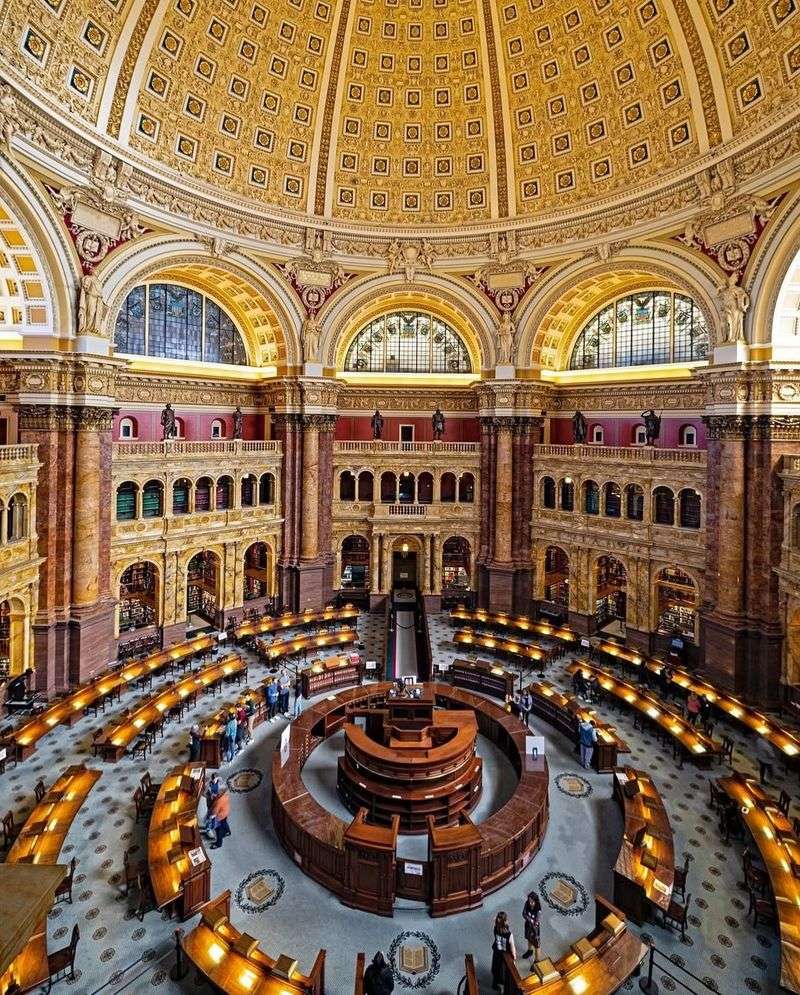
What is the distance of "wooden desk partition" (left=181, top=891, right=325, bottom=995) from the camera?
9.51 metres

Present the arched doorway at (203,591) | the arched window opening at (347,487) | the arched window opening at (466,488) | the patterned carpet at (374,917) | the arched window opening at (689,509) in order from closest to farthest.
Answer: the patterned carpet at (374,917) < the arched window opening at (689,509) < the arched doorway at (203,591) < the arched window opening at (466,488) < the arched window opening at (347,487)

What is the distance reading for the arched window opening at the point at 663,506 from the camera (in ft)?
85.5

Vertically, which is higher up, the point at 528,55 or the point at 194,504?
the point at 528,55

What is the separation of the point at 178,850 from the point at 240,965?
3.38 m

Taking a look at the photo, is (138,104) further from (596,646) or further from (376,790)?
(596,646)

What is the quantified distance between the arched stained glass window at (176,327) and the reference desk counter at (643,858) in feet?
91.5

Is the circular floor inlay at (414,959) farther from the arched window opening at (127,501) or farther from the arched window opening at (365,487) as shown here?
the arched window opening at (365,487)

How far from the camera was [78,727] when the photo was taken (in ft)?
62.1

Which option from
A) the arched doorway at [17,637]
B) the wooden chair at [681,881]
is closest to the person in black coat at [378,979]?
the wooden chair at [681,881]

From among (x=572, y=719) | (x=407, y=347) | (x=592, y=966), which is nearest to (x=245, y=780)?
(x=592, y=966)

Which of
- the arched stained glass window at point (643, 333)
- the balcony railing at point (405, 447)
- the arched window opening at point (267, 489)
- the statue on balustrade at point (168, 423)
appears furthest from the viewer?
the balcony railing at point (405, 447)

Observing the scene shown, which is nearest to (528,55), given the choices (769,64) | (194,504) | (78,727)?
(769,64)

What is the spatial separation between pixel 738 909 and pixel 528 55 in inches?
1293

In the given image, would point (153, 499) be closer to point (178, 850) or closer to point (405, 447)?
point (405, 447)
